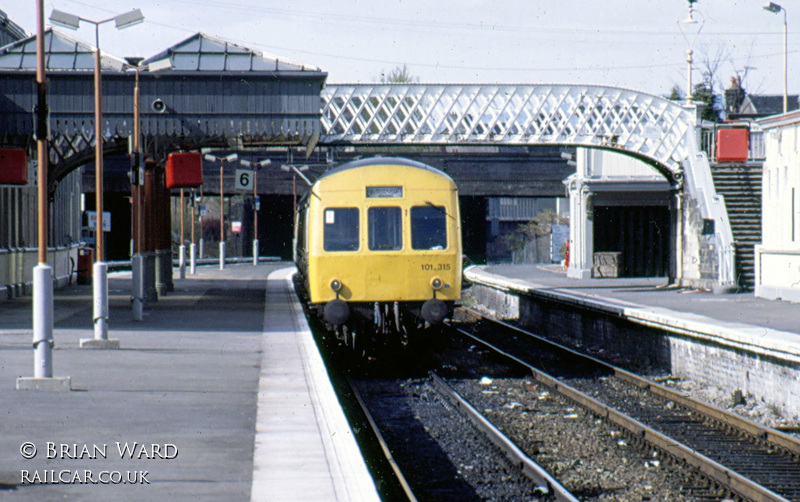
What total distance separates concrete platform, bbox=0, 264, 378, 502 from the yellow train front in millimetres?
943

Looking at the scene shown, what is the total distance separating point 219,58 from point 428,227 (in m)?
10.8

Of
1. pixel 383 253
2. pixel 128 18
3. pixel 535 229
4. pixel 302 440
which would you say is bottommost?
pixel 302 440

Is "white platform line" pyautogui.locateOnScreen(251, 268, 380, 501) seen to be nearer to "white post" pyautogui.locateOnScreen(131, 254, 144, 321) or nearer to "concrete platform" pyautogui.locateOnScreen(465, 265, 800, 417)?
"concrete platform" pyautogui.locateOnScreen(465, 265, 800, 417)

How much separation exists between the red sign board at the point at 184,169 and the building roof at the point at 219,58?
200 cm

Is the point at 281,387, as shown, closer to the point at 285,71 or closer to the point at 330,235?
the point at 330,235

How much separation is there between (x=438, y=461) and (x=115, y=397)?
9.27ft

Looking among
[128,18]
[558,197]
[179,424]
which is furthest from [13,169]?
[558,197]

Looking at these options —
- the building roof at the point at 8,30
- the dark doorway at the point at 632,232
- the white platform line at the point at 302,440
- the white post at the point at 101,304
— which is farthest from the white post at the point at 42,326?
the dark doorway at the point at 632,232

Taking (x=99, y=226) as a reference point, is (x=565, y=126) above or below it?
above

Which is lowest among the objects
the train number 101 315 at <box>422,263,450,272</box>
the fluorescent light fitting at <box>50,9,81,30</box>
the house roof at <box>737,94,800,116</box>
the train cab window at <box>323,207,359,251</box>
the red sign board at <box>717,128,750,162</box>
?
the train number 101 315 at <box>422,263,450,272</box>

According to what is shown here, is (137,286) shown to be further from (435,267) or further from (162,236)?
(162,236)

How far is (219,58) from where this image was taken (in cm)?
2412

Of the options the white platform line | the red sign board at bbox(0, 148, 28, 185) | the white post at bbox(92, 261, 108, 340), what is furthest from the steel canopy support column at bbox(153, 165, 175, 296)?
the white platform line

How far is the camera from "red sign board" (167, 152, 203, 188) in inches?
967
